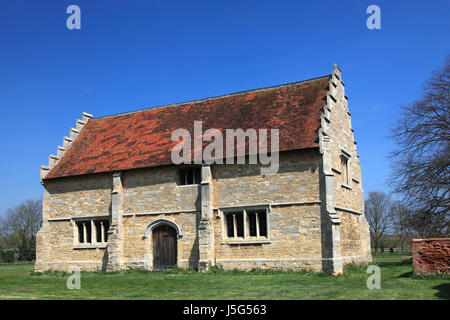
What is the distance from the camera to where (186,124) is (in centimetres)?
2664

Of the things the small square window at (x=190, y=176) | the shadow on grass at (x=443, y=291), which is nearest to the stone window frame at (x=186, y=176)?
the small square window at (x=190, y=176)

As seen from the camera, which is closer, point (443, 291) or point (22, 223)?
point (443, 291)

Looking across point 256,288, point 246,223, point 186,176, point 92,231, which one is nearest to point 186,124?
point 186,176

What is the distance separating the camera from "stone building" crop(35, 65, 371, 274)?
69.4 feet

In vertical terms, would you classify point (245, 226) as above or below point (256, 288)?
above

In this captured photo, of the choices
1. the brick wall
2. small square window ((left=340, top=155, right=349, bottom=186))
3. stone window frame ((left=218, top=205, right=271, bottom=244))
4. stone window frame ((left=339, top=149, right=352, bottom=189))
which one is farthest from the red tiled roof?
the brick wall

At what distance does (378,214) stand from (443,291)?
5980 cm

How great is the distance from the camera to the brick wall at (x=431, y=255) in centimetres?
1672

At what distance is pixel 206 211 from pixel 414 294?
38.3 ft

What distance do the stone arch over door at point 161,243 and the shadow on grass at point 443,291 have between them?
1290 centimetres

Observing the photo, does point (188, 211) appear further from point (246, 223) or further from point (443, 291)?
point (443, 291)

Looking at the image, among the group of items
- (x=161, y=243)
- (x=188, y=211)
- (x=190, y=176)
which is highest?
(x=190, y=176)

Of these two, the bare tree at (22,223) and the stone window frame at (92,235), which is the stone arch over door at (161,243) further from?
the bare tree at (22,223)

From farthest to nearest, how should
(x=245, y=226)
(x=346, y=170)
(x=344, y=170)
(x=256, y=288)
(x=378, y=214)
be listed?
(x=378, y=214) → (x=346, y=170) → (x=344, y=170) → (x=245, y=226) → (x=256, y=288)
